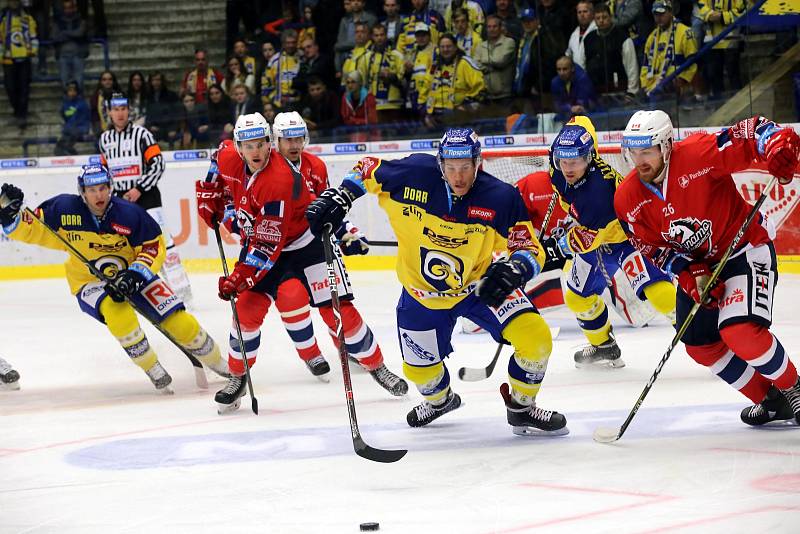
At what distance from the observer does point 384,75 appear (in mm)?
9609

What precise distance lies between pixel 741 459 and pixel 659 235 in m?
0.83

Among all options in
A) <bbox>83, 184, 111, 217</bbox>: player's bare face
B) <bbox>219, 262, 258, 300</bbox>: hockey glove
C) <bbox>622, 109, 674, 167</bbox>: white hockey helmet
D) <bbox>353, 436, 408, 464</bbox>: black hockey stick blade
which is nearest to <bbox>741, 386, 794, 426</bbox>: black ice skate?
<bbox>622, 109, 674, 167</bbox>: white hockey helmet

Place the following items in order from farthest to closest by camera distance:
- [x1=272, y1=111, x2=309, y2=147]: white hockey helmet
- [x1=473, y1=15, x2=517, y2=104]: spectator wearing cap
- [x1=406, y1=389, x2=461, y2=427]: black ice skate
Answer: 1. [x1=473, y1=15, x2=517, y2=104]: spectator wearing cap
2. [x1=272, y1=111, x2=309, y2=147]: white hockey helmet
3. [x1=406, y1=389, x2=461, y2=427]: black ice skate

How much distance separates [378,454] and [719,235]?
54.8 inches

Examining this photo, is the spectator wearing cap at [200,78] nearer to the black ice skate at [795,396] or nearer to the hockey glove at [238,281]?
the hockey glove at [238,281]

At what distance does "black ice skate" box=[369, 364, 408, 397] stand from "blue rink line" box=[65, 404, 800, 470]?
504 millimetres

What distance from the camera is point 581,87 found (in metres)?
8.67

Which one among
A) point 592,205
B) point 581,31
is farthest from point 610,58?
point 592,205

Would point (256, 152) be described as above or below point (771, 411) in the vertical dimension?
above

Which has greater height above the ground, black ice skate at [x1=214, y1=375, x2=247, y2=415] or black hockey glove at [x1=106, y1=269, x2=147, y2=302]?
black hockey glove at [x1=106, y1=269, x2=147, y2=302]

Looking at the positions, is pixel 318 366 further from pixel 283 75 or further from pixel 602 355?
pixel 283 75

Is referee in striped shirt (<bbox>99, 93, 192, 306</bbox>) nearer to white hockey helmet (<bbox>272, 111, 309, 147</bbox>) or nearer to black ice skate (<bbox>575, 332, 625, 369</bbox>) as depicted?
white hockey helmet (<bbox>272, 111, 309, 147</bbox>)

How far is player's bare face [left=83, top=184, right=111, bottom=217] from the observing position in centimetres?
569

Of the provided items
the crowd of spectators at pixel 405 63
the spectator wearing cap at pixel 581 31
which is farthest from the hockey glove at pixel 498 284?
the spectator wearing cap at pixel 581 31
